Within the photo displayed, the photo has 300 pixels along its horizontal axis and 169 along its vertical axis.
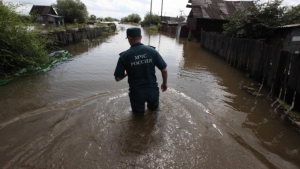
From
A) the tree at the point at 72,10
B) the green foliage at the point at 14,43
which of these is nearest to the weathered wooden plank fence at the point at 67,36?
the green foliage at the point at 14,43

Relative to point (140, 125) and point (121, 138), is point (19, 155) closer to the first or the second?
point (121, 138)

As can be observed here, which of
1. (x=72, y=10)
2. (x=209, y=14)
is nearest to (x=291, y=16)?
(x=209, y=14)

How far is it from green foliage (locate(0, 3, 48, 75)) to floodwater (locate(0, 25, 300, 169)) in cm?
102

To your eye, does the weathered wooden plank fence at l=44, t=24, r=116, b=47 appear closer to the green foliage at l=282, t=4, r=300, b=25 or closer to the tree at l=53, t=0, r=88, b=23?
the green foliage at l=282, t=4, r=300, b=25

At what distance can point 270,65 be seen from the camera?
5750 mm

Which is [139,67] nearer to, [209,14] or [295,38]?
[295,38]

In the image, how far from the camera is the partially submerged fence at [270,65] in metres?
4.40

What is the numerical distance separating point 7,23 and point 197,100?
6.16 meters

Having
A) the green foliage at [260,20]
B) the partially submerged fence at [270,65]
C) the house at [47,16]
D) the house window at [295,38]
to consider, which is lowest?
the partially submerged fence at [270,65]

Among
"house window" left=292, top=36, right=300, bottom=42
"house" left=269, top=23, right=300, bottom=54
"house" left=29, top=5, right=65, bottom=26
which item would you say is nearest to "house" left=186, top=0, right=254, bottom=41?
"house" left=269, top=23, right=300, bottom=54

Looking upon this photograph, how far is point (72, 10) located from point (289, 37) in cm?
4163

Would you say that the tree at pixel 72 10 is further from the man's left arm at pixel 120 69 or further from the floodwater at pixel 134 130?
the man's left arm at pixel 120 69

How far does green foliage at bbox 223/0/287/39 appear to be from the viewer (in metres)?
9.65

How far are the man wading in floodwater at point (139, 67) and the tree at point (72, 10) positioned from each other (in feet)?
140
